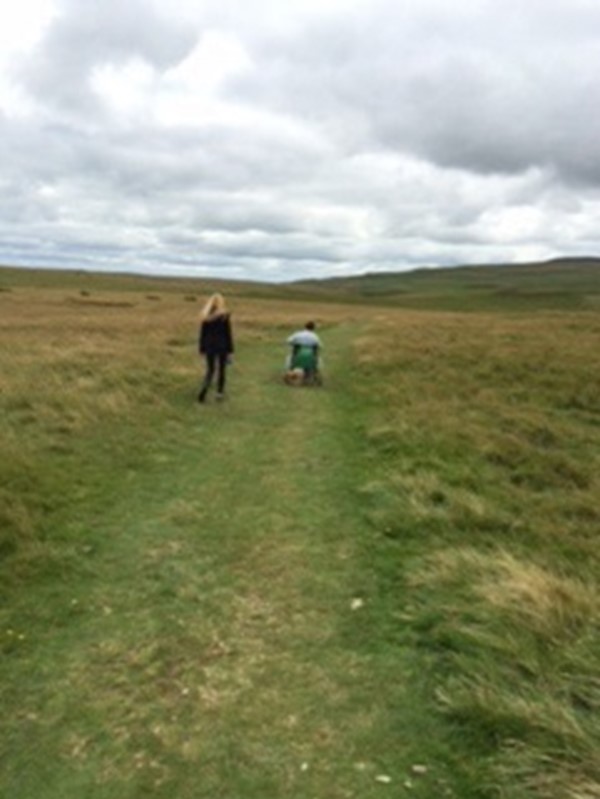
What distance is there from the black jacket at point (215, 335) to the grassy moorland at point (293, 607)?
2.29 m

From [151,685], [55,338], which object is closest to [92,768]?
[151,685]

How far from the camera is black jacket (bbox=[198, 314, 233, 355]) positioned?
55.6ft

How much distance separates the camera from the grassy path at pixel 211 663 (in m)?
4.49

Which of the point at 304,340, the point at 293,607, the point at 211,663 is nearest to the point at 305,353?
the point at 304,340

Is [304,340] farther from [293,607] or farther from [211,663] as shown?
[211,663]

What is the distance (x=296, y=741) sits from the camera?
4727 mm

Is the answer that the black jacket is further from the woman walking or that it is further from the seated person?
the seated person

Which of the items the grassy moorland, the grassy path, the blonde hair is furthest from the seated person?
the grassy path

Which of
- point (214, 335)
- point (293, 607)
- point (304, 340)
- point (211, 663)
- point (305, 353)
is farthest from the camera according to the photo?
point (305, 353)

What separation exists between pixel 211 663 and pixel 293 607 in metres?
1.11

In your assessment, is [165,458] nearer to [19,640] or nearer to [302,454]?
[302,454]

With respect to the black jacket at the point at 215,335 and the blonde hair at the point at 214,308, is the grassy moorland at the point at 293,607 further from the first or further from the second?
the blonde hair at the point at 214,308

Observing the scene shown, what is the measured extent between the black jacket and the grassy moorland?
229 cm

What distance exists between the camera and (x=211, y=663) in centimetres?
568
